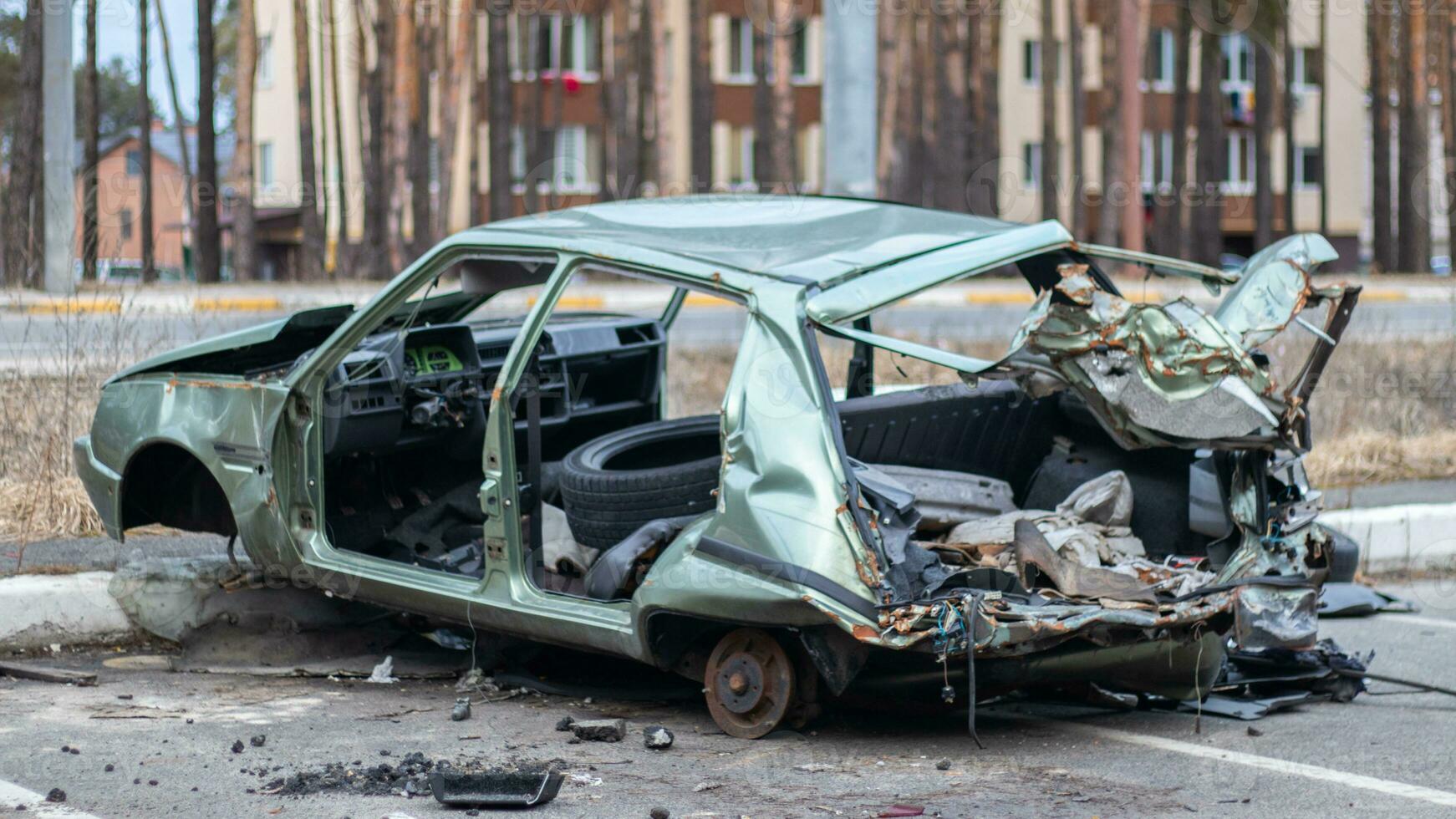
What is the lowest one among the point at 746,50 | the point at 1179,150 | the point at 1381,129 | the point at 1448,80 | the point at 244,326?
the point at 244,326

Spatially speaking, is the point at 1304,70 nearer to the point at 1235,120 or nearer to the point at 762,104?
the point at 1235,120

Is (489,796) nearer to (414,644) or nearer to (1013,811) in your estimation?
(1013,811)

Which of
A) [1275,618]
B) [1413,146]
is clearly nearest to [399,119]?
[1413,146]

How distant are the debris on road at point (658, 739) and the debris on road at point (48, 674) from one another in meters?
2.17

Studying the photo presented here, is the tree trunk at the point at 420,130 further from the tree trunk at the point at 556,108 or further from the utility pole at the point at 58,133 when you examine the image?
the utility pole at the point at 58,133

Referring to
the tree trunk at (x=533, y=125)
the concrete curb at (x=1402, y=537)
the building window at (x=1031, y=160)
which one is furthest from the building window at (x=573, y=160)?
the concrete curb at (x=1402, y=537)

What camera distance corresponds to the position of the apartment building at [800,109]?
44.2 m

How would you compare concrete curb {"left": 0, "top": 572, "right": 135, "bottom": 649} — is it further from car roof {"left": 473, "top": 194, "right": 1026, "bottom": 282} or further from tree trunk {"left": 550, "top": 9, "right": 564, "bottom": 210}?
tree trunk {"left": 550, "top": 9, "right": 564, "bottom": 210}

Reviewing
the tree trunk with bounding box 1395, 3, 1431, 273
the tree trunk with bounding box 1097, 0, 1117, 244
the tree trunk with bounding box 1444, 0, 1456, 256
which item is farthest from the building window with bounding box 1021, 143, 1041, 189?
the tree trunk with bounding box 1097, 0, 1117, 244

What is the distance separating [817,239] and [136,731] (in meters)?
2.66

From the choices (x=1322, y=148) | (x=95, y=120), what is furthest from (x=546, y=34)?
(x=1322, y=148)

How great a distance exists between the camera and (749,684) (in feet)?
16.7

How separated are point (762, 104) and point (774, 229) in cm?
3261

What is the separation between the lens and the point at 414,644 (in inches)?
258
